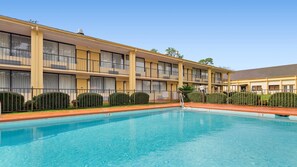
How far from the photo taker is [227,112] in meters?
15.0

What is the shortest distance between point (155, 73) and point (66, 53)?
462 inches

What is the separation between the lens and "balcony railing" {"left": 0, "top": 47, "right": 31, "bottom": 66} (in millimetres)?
13711

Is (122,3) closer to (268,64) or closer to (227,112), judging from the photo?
(227,112)

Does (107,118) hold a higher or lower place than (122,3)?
lower

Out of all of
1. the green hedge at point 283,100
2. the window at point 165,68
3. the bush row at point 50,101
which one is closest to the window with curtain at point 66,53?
the bush row at point 50,101

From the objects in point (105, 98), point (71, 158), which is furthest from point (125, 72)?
point (71, 158)

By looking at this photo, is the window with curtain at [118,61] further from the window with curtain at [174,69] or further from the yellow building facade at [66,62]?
the window with curtain at [174,69]

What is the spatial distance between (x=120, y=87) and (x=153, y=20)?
850 cm

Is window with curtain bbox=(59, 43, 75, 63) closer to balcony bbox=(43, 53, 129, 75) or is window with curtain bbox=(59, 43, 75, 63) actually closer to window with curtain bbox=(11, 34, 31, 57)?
balcony bbox=(43, 53, 129, 75)

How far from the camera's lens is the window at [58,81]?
16.0m

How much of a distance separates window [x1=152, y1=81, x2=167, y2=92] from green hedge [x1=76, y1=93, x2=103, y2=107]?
1102 centimetres

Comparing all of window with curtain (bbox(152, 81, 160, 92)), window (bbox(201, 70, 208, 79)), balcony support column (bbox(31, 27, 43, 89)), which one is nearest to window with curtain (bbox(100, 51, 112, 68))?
balcony support column (bbox(31, 27, 43, 89))

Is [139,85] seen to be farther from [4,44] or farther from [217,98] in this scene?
Result: [4,44]

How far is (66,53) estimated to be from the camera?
17.2m
